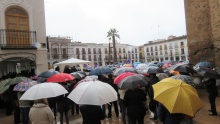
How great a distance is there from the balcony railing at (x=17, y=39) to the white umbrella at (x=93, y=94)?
25.6ft

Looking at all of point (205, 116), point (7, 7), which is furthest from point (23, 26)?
point (205, 116)

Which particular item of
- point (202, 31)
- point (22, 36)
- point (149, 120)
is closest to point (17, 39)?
point (22, 36)

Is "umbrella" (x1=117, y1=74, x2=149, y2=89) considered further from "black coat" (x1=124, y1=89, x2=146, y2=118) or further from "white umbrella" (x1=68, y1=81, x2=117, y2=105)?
"white umbrella" (x1=68, y1=81, x2=117, y2=105)

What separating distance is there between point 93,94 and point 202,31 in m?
9.43

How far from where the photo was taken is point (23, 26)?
35.7 ft

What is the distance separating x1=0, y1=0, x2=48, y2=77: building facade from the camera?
10.2 m

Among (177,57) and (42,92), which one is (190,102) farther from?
(177,57)

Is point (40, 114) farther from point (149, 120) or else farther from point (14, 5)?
point (14, 5)

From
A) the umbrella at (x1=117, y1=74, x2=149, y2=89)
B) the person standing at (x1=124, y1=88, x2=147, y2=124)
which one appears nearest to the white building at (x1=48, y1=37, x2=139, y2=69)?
the umbrella at (x1=117, y1=74, x2=149, y2=89)

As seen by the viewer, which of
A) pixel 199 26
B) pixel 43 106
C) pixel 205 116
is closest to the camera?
pixel 43 106

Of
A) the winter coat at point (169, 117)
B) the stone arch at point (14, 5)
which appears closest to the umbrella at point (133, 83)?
the winter coat at point (169, 117)

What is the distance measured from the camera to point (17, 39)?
34.7 ft

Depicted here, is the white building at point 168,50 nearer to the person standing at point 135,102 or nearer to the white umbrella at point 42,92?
the person standing at point 135,102

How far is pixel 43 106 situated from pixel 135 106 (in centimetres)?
197
